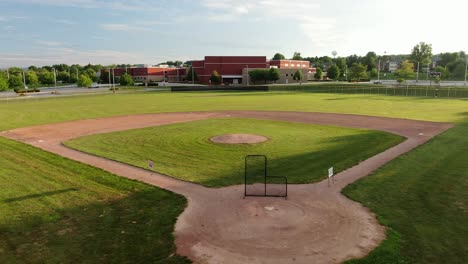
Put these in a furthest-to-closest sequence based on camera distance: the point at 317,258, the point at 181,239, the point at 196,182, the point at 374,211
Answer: the point at 196,182
the point at 374,211
the point at 181,239
the point at 317,258

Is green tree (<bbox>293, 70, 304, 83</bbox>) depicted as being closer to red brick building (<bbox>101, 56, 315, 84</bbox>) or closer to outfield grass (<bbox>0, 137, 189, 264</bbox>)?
red brick building (<bbox>101, 56, 315, 84</bbox>)

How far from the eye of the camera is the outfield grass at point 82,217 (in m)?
10.7

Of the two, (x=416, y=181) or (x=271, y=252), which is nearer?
(x=271, y=252)

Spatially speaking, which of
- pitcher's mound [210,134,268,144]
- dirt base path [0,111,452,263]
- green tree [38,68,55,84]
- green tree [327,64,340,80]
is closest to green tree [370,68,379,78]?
green tree [327,64,340,80]

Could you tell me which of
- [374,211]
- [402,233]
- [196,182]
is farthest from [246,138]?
[402,233]

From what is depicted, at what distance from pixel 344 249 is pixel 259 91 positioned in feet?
282

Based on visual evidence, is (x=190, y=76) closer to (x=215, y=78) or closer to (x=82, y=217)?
(x=215, y=78)

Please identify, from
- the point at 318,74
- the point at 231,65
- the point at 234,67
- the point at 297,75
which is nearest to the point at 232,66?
the point at 231,65

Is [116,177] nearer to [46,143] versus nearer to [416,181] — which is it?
[46,143]

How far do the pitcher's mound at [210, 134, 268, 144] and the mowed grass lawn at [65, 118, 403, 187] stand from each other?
0.67 m

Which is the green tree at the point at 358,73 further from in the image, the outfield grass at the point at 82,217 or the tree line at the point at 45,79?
the outfield grass at the point at 82,217

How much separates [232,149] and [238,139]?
2.95 metres

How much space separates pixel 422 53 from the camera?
175000mm

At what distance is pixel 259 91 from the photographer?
313 feet
